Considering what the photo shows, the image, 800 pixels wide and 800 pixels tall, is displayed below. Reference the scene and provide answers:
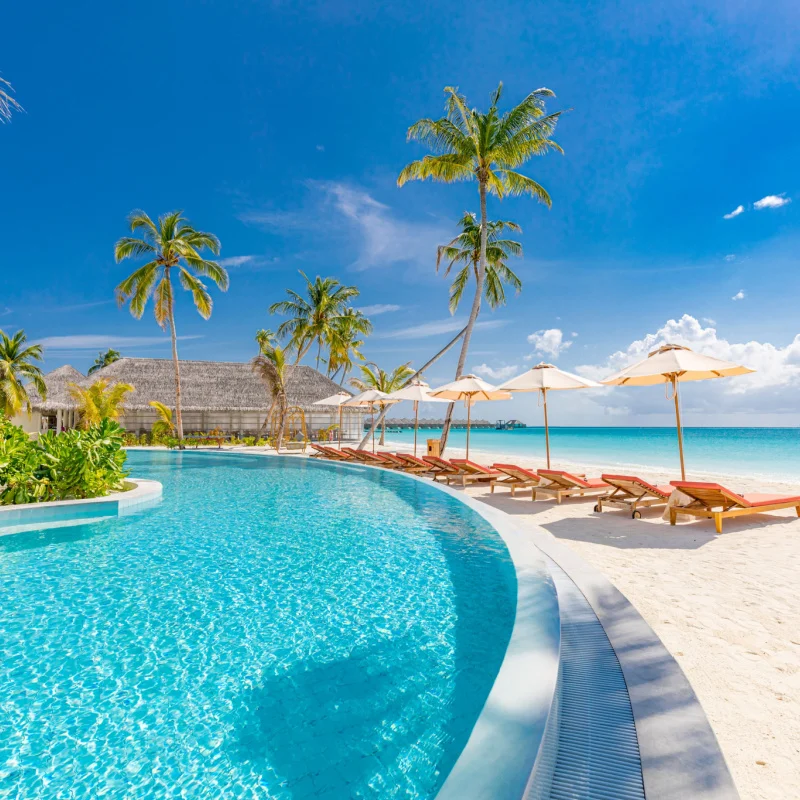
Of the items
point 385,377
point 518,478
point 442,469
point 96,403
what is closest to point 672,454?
point 385,377

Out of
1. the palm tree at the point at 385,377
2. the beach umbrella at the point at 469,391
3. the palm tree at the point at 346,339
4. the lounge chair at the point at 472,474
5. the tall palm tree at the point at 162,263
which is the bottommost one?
the lounge chair at the point at 472,474

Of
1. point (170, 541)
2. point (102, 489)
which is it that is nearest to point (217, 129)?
point (102, 489)

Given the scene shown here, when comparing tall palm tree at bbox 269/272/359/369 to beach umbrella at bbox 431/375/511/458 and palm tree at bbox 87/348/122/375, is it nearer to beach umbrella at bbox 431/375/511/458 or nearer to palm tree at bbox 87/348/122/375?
beach umbrella at bbox 431/375/511/458

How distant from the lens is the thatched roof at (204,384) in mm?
27391

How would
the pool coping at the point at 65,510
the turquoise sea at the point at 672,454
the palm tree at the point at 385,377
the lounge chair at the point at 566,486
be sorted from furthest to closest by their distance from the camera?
the palm tree at the point at 385,377
the turquoise sea at the point at 672,454
the lounge chair at the point at 566,486
the pool coping at the point at 65,510

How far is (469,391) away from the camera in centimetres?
1205

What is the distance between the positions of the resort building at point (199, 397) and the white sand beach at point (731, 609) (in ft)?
73.7

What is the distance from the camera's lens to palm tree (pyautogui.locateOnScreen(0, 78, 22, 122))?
4.69 meters

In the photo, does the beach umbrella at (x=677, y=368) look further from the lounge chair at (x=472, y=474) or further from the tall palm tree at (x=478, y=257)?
the tall palm tree at (x=478, y=257)

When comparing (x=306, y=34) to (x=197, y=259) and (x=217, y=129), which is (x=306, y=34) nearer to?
(x=217, y=129)

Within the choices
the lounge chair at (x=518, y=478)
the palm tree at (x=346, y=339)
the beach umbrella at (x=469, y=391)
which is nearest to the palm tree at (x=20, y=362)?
→ the palm tree at (x=346, y=339)

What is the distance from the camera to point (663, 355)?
7410 millimetres

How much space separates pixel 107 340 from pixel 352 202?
140 feet

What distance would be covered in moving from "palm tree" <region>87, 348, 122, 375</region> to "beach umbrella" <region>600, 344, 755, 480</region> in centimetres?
5181
